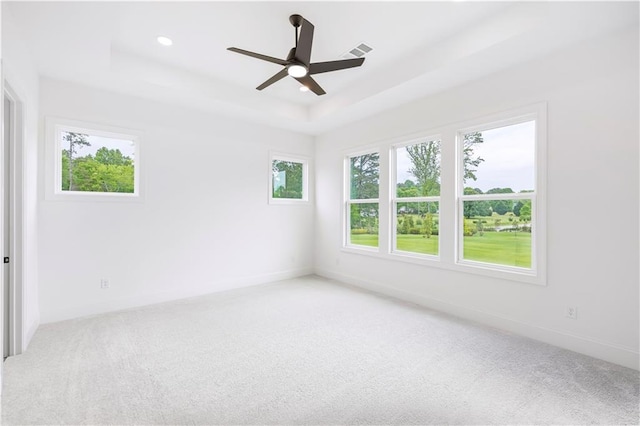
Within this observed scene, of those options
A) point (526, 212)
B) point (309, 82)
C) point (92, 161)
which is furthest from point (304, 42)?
point (92, 161)

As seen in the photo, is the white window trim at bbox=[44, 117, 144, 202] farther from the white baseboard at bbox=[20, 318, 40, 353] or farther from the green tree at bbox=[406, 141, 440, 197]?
the green tree at bbox=[406, 141, 440, 197]

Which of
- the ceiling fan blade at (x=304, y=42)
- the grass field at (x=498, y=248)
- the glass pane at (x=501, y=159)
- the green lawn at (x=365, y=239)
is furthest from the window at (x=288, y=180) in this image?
the glass pane at (x=501, y=159)

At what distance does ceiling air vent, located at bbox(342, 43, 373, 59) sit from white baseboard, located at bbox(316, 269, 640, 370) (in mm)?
3145

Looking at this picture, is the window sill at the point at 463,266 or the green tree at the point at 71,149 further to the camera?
the green tree at the point at 71,149

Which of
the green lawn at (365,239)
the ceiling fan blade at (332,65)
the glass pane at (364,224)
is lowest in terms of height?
the green lawn at (365,239)

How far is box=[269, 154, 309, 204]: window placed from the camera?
5.61m

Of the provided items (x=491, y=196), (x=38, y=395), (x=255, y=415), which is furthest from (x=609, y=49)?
(x=38, y=395)

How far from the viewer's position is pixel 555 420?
1.91 metres

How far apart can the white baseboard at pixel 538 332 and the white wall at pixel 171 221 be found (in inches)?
92.1

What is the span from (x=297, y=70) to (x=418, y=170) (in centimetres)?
241

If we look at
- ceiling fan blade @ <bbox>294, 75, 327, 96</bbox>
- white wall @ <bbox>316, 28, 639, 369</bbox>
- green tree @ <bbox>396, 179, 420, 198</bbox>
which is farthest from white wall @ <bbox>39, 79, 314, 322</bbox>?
white wall @ <bbox>316, 28, 639, 369</bbox>

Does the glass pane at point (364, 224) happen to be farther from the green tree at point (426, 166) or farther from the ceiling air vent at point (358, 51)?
the ceiling air vent at point (358, 51)

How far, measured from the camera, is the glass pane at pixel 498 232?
3311 millimetres

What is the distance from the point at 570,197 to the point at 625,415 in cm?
176
